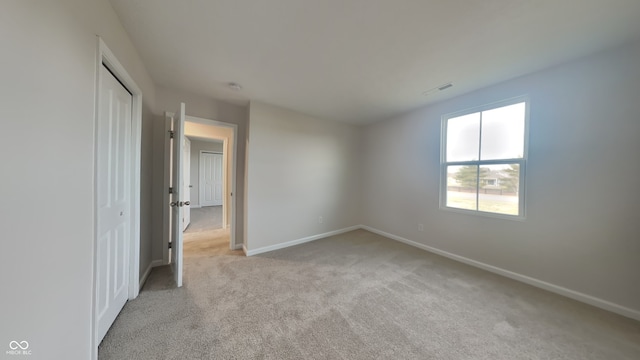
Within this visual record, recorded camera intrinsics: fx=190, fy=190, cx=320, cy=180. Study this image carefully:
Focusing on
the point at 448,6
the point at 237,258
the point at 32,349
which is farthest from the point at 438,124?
the point at 32,349

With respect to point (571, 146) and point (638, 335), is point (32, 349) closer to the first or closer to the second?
point (638, 335)

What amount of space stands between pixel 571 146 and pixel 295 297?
10.9 feet

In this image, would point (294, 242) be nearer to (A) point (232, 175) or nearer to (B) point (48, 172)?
(A) point (232, 175)

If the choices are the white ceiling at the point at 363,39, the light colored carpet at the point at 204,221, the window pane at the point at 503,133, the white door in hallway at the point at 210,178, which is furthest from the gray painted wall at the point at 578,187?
the white door in hallway at the point at 210,178

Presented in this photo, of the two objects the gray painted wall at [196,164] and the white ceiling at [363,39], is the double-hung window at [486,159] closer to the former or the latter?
the white ceiling at [363,39]

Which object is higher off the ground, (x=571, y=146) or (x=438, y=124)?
(x=438, y=124)

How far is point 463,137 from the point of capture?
289 cm

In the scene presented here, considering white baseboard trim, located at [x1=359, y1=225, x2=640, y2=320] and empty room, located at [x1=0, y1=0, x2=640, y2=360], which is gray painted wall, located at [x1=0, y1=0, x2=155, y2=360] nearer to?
empty room, located at [x1=0, y1=0, x2=640, y2=360]

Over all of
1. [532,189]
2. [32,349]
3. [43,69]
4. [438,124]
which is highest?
[438,124]

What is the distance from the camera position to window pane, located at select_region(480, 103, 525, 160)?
2352mm

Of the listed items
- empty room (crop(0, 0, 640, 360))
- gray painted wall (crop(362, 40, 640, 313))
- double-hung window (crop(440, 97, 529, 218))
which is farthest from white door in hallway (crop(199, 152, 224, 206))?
gray painted wall (crop(362, 40, 640, 313))

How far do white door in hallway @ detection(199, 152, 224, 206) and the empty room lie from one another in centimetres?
449

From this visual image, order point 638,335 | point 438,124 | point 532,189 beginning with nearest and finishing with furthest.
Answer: point 638,335, point 532,189, point 438,124

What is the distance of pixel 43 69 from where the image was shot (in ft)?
2.69
